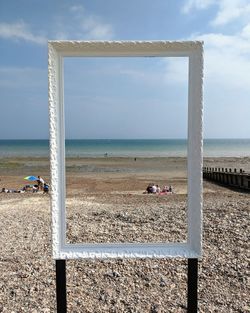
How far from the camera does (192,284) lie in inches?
137

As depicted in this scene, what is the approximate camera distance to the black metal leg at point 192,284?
3.45 m

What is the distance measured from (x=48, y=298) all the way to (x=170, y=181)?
7.00 feet

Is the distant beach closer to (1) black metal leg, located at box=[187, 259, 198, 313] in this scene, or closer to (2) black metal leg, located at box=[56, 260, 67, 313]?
(1) black metal leg, located at box=[187, 259, 198, 313]

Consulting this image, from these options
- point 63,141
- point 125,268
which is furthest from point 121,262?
point 63,141

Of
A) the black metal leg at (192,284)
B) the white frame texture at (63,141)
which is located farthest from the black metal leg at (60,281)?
the black metal leg at (192,284)

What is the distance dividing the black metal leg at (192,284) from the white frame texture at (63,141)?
8 centimetres

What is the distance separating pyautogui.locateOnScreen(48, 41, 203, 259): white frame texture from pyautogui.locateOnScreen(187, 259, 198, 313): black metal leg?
0.08 m

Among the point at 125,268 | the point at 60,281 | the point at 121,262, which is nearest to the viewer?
the point at 60,281

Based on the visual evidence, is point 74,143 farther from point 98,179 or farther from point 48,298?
point 48,298

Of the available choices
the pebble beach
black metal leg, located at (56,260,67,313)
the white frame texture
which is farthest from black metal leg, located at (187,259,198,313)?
black metal leg, located at (56,260,67,313)

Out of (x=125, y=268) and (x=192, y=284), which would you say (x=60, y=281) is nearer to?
(x=192, y=284)

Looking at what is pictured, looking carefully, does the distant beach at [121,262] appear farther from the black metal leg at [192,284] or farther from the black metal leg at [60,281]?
the black metal leg at [60,281]

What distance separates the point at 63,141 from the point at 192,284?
1.75 meters

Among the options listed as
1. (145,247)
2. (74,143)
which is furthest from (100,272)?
(74,143)
